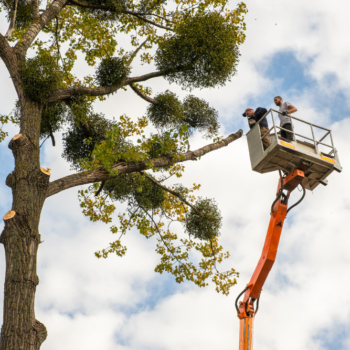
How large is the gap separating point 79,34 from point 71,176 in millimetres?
5943

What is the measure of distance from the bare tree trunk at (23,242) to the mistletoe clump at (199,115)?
4.60m

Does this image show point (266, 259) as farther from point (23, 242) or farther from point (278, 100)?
point (23, 242)

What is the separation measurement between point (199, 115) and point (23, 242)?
6.28 metres

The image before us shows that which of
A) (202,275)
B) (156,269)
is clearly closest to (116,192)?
(156,269)

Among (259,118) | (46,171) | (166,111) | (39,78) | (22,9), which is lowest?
(46,171)

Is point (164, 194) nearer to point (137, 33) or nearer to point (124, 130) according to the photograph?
point (124, 130)

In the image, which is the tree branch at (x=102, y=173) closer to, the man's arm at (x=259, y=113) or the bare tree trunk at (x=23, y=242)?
the bare tree trunk at (x=23, y=242)

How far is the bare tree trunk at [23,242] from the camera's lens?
6.43 metres

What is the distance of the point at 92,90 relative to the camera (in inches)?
391

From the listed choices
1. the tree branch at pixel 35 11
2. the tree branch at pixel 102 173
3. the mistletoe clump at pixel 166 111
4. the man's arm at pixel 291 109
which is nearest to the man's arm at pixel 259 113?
the man's arm at pixel 291 109

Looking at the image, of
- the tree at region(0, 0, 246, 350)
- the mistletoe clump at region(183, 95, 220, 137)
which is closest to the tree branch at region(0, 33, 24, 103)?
the tree at region(0, 0, 246, 350)

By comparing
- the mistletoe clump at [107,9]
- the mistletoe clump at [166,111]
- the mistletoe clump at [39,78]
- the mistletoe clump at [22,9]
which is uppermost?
the mistletoe clump at [22,9]

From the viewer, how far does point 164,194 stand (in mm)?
12445

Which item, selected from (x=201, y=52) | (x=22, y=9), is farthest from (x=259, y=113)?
(x=22, y=9)
